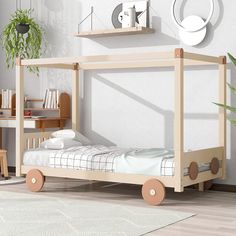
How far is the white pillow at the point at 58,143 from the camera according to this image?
5023 millimetres

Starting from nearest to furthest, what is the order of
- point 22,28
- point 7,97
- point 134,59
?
point 134,59 → point 22,28 → point 7,97

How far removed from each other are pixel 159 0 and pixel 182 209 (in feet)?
6.98

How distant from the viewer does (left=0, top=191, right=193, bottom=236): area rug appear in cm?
336

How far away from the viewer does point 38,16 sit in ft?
20.1

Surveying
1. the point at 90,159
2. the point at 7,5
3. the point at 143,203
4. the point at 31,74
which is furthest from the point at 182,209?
the point at 7,5

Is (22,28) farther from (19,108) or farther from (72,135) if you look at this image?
(72,135)

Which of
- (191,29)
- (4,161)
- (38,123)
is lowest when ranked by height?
(4,161)

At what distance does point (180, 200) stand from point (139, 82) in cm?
139

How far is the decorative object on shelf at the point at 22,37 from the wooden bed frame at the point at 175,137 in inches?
22.9

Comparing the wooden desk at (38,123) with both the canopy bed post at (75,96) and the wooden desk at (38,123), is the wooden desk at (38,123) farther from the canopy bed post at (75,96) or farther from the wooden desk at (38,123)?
the canopy bed post at (75,96)

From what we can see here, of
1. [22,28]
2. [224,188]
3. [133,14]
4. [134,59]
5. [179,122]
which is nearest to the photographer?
[179,122]

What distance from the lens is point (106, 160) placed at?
4539 millimetres

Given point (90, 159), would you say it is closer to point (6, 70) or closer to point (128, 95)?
point (128, 95)

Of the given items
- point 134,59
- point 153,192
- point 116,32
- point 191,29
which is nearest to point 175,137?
point 153,192
